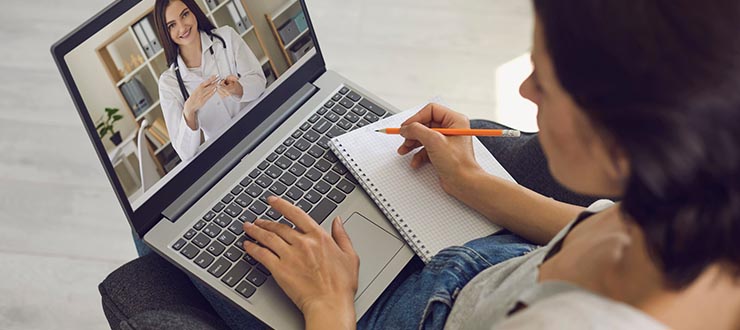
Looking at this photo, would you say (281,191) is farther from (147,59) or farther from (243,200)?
(147,59)

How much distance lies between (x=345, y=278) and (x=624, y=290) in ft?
1.21

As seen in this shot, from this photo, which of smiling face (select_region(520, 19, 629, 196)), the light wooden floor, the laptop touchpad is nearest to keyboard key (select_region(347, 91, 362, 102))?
the laptop touchpad

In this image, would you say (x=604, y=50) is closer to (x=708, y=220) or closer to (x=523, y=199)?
(x=708, y=220)

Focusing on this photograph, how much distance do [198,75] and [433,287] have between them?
388mm

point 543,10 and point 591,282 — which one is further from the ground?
point 543,10

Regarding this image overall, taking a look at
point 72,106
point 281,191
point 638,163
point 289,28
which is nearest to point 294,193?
point 281,191

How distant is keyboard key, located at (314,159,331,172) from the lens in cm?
101

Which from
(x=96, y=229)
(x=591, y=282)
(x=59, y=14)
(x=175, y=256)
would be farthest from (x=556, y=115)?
(x=59, y=14)

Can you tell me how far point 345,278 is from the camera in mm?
882

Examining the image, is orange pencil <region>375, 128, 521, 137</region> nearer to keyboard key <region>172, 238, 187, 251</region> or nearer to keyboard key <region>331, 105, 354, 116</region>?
keyboard key <region>331, 105, 354, 116</region>

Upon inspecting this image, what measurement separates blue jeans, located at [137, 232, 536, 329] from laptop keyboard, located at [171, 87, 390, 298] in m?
0.07

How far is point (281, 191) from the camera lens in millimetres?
990

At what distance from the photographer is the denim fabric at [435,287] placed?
0.84 meters

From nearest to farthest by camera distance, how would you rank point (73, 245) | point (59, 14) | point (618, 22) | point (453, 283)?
point (618, 22), point (453, 283), point (73, 245), point (59, 14)
